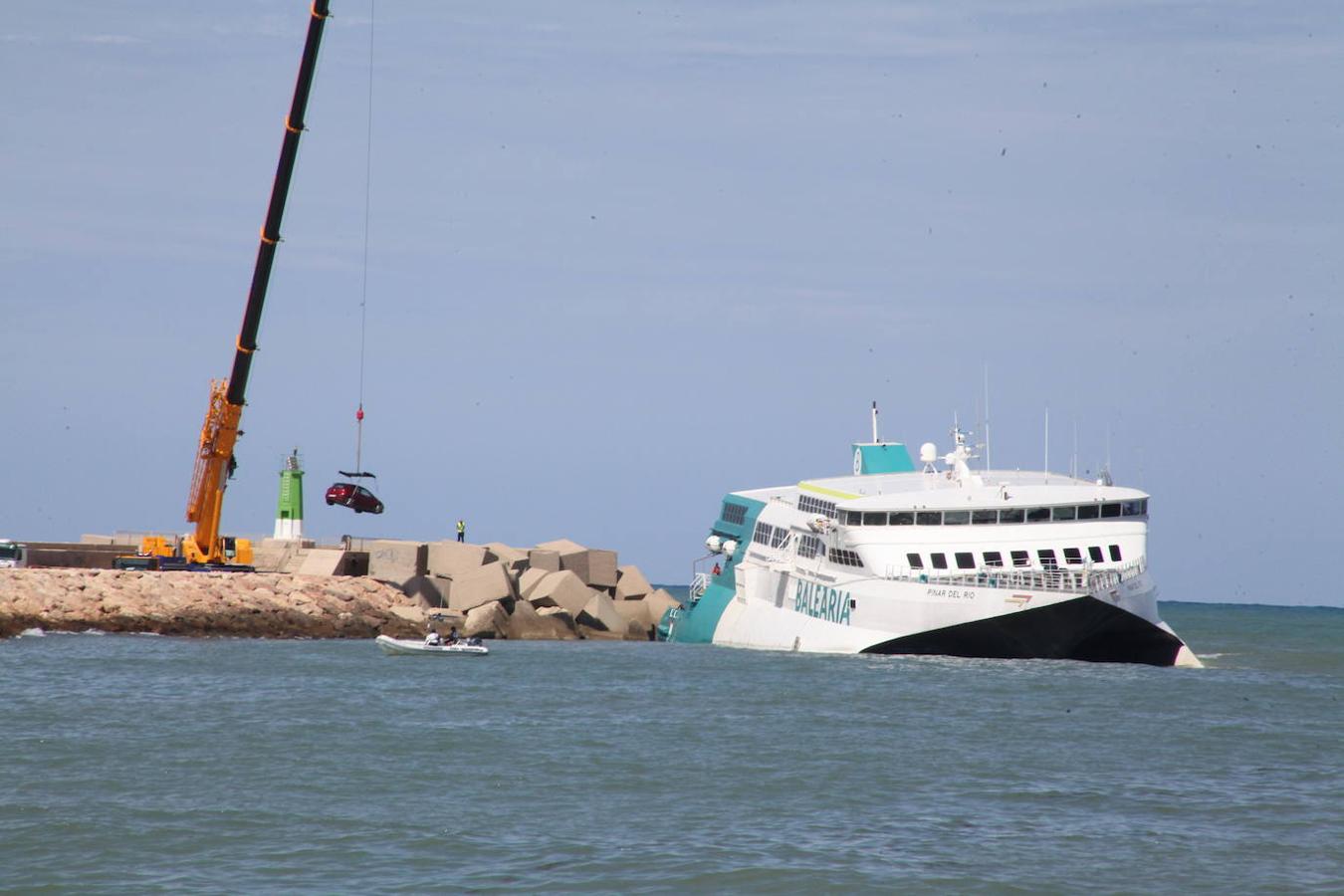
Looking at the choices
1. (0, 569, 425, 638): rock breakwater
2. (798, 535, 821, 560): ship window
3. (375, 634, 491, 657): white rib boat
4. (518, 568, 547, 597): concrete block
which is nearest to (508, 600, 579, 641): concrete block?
(518, 568, 547, 597): concrete block

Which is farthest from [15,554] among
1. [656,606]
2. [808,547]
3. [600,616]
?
[808,547]

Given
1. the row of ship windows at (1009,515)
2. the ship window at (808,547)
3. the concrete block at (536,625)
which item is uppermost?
the row of ship windows at (1009,515)

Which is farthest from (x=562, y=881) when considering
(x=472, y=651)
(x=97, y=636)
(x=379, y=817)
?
(x=97, y=636)

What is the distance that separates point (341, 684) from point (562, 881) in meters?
21.0

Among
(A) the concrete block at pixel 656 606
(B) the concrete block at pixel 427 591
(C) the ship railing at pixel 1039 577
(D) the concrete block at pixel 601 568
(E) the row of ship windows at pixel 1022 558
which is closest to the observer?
(C) the ship railing at pixel 1039 577

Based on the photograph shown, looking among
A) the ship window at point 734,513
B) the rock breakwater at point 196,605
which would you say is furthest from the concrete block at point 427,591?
the ship window at point 734,513

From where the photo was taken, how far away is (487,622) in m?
58.3

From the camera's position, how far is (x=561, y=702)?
3584cm

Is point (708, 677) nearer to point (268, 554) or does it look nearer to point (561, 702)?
point (561, 702)

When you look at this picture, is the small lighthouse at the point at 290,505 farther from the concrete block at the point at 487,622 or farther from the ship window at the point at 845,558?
the ship window at the point at 845,558

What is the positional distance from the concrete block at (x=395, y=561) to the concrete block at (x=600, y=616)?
6763 mm

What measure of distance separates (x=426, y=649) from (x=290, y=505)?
2486 centimetres

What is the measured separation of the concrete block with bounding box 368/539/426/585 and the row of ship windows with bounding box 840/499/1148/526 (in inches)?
969

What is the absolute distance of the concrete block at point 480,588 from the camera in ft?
196
